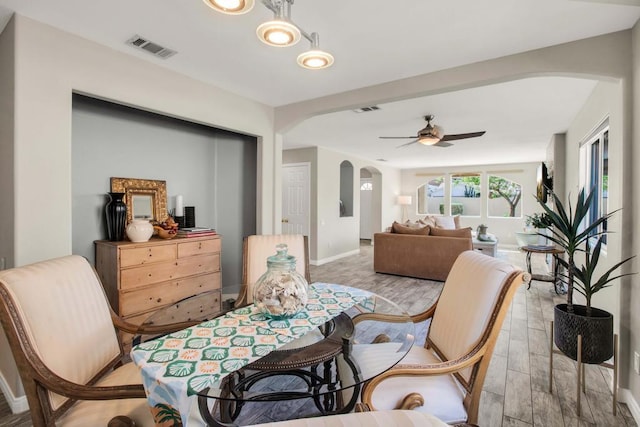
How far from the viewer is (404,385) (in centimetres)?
139

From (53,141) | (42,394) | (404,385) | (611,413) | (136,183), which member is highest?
(53,141)

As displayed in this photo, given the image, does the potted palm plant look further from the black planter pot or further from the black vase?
the black vase

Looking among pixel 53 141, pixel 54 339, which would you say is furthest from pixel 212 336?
pixel 53 141

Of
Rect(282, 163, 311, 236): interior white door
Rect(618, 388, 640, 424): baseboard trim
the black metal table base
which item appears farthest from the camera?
Rect(282, 163, 311, 236): interior white door

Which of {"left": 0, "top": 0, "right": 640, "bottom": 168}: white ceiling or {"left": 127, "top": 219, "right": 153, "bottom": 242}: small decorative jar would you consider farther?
{"left": 127, "top": 219, "right": 153, "bottom": 242}: small decorative jar

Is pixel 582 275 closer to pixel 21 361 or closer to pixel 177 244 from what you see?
pixel 21 361

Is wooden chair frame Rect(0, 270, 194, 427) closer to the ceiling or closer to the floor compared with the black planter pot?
closer to the ceiling

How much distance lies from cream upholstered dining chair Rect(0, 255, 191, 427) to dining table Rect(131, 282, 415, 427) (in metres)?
0.16

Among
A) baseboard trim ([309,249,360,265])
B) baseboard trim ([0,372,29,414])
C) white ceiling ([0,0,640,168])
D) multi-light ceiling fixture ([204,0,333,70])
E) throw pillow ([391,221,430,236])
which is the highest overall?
white ceiling ([0,0,640,168])

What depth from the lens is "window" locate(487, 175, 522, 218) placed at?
30.2ft

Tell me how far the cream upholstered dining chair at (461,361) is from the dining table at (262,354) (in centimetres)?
10

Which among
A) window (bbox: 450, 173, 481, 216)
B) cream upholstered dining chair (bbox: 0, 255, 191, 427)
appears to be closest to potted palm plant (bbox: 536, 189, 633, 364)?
cream upholstered dining chair (bbox: 0, 255, 191, 427)

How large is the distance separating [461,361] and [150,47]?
113 inches

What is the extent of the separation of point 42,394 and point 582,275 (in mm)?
2795
